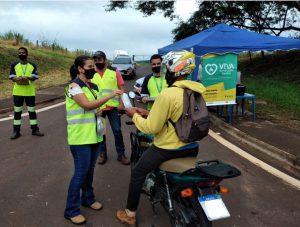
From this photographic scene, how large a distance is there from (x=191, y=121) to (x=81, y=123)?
52.7 inches

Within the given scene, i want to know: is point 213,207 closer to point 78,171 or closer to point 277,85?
point 78,171

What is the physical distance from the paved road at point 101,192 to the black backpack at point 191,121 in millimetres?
1257

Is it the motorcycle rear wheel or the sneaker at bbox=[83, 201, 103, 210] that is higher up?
the motorcycle rear wheel

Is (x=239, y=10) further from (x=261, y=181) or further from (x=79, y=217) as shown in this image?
(x=79, y=217)

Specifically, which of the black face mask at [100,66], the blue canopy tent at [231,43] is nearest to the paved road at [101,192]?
the black face mask at [100,66]

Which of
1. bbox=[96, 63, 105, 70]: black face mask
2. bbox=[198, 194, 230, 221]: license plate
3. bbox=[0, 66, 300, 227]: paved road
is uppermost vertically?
bbox=[96, 63, 105, 70]: black face mask

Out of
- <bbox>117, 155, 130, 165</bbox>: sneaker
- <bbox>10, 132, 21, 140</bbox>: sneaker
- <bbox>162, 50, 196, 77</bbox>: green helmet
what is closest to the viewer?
<bbox>162, 50, 196, 77</bbox>: green helmet

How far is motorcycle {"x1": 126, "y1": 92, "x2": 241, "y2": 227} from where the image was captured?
3234 millimetres

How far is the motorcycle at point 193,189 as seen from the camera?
10.6 ft

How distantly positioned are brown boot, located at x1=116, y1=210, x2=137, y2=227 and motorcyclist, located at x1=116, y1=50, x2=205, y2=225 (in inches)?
19.4

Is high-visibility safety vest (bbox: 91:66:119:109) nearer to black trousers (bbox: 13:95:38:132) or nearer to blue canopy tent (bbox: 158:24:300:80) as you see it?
black trousers (bbox: 13:95:38:132)

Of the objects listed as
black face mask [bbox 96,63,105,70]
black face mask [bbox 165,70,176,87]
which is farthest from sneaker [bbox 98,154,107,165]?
black face mask [bbox 165,70,176,87]

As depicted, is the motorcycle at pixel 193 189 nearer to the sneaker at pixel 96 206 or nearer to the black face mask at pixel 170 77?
the black face mask at pixel 170 77

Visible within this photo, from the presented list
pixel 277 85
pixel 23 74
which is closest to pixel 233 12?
pixel 277 85
